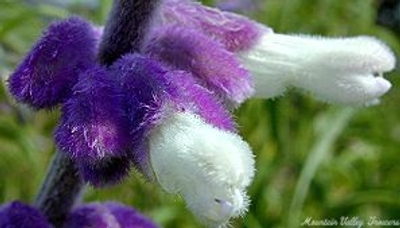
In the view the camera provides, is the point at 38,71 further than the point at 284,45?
No

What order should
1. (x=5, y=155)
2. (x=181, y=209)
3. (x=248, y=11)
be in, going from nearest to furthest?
(x=181, y=209)
(x=5, y=155)
(x=248, y=11)

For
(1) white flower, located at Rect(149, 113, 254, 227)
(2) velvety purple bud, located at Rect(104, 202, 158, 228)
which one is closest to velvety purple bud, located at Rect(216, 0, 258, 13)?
(2) velvety purple bud, located at Rect(104, 202, 158, 228)

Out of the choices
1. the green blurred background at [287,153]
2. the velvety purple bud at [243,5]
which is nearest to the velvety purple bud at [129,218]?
the green blurred background at [287,153]

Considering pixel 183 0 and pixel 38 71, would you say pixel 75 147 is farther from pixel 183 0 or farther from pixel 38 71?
pixel 183 0

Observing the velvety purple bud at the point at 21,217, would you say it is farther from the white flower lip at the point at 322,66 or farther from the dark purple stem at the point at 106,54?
the white flower lip at the point at 322,66

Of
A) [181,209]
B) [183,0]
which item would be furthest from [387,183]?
[183,0]
